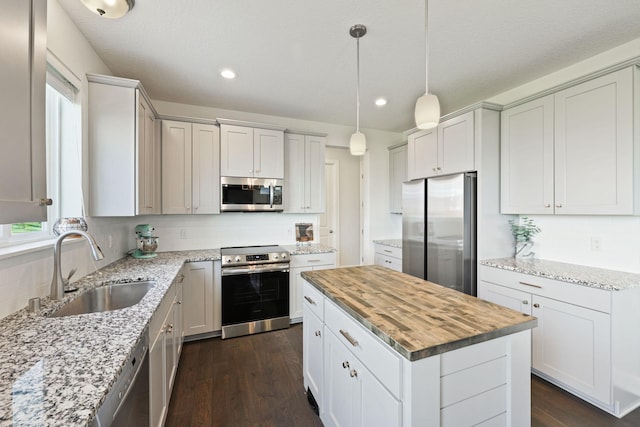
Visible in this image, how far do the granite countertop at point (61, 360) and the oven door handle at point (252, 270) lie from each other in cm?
129

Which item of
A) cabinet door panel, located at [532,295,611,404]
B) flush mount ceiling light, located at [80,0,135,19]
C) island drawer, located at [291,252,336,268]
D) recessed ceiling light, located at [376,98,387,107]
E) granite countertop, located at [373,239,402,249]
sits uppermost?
recessed ceiling light, located at [376,98,387,107]

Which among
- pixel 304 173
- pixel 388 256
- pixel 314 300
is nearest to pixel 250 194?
pixel 304 173

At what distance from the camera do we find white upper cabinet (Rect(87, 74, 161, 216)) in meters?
1.97

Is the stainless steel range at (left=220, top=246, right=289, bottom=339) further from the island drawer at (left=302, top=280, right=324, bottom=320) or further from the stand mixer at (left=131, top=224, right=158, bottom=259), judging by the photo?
the island drawer at (left=302, top=280, right=324, bottom=320)

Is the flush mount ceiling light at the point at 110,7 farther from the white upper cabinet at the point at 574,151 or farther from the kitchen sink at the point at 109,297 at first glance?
the white upper cabinet at the point at 574,151

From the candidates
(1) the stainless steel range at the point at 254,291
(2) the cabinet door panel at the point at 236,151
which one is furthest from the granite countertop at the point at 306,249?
(2) the cabinet door panel at the point at 236,151

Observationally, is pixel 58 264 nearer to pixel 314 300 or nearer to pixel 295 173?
pixel 314 300

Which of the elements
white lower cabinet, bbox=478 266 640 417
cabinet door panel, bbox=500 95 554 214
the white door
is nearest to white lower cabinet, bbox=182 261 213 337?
the white door

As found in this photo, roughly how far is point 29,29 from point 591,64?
11.7 ft

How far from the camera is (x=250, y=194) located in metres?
3.16

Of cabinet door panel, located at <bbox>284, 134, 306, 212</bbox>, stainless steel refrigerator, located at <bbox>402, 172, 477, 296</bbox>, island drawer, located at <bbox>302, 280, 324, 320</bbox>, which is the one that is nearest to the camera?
island drawer, located at <bbox>302, 280, 324, 320</bbox>

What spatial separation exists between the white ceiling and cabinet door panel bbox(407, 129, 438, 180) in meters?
0.48

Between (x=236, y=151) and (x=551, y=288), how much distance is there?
10.5 ft

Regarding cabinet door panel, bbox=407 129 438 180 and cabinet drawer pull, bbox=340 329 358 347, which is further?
cabinet door panel, bbox=407 129 438 180
